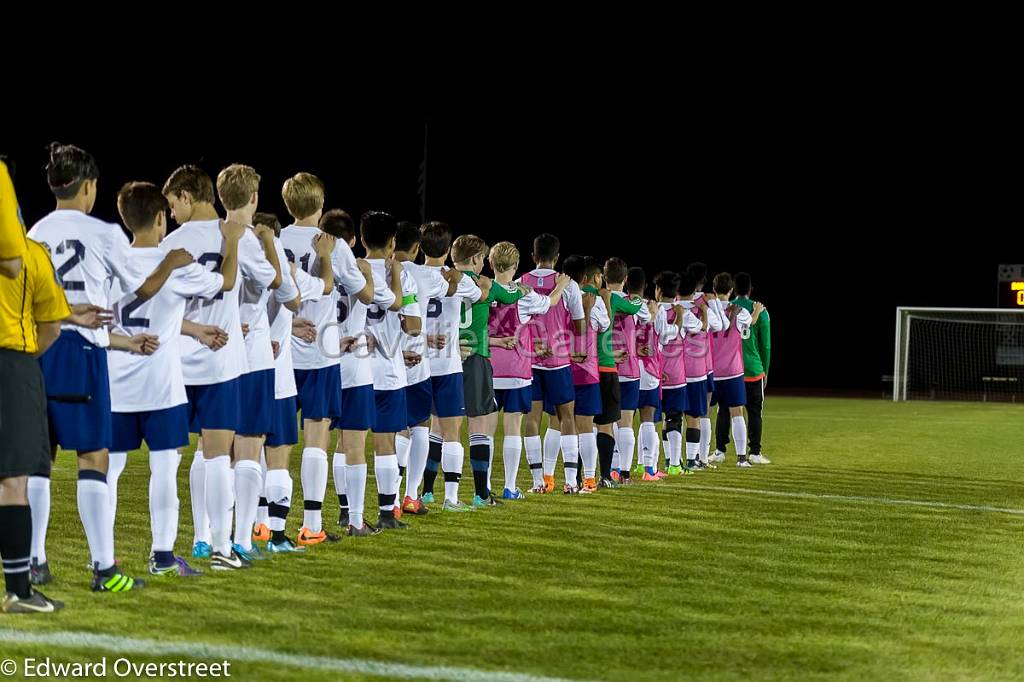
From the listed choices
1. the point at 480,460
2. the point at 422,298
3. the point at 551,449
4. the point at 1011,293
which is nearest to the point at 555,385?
the point at 551,449

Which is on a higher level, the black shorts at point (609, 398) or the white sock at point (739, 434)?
the black shorts at point (609, 398)

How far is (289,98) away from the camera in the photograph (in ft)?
72.9

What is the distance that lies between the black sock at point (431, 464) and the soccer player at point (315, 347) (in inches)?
78.5

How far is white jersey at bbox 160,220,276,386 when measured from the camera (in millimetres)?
5316

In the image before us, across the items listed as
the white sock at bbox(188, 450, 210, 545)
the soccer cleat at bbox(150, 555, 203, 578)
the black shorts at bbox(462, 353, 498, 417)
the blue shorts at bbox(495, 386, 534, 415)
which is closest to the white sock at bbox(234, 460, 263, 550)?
the white sock at bbox(188, 450, 210, 545)

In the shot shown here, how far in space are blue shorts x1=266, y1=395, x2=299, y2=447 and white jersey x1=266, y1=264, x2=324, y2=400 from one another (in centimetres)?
4

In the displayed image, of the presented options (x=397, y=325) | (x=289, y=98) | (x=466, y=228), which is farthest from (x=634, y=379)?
(x=466, y=228)

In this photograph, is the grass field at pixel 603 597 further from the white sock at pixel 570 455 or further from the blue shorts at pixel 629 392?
the blue shorts at pixel 629 392

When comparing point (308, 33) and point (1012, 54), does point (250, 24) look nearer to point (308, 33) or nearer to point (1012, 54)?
point (308, 33)

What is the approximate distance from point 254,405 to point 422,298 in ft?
6.10

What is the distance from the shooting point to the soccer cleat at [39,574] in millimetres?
5047

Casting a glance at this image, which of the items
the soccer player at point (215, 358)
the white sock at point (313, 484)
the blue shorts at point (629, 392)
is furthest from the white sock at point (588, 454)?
the soccer player at point (215, 358)

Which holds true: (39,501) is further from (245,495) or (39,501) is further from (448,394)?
(448,394)

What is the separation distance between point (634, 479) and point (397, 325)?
3999 mm
